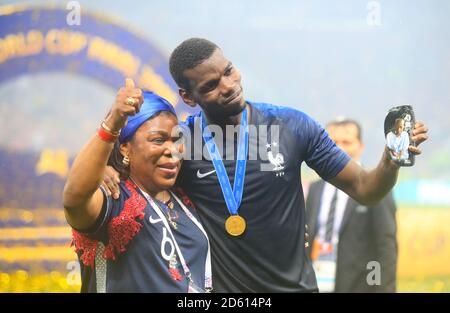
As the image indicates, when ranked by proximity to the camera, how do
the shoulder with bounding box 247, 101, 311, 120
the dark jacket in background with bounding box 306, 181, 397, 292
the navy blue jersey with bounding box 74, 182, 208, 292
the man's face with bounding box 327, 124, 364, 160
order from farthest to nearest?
the man's face with bounding box 327, 124, 364, 160 < the dark jacket in background with bounding box 306, 181, 397, 292 < the shoulder with bounding box 247, 101, 311, 120 < the navy blue jersey with bounding box 74, 182, 208, 292

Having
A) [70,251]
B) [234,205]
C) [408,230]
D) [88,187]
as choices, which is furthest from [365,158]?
[88,187]

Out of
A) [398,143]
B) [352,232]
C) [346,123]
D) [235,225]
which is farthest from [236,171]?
[346,123]

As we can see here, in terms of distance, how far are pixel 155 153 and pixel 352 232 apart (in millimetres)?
1946

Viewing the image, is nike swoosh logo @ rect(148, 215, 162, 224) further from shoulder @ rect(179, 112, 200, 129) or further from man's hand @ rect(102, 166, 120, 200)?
shoulder @ rect(179, 112, 200, 129)

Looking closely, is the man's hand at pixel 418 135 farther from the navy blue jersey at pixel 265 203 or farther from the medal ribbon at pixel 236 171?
the medal ribbon at pixel 236 171

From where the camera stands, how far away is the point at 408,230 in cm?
505

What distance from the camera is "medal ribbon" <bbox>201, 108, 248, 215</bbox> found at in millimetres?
2715

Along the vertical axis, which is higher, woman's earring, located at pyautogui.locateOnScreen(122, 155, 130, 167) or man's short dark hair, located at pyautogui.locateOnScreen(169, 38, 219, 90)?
man's short dark hair, located at pyautogui.locateOnScreen(169, 38, 219, 90)

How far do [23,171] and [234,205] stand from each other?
229cm

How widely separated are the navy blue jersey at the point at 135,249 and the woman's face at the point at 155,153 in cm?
7

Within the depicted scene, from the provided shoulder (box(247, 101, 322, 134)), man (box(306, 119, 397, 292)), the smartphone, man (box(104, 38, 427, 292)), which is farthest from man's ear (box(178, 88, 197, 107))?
man (box(306, 119, 397, 292))

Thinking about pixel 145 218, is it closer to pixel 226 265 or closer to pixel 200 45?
pixel 226 265

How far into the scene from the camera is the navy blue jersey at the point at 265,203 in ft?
8.94

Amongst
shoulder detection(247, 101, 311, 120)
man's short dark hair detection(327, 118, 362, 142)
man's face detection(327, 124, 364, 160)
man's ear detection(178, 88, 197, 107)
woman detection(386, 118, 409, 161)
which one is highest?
man's short dark hair detection(327, 118, 362, 142)
